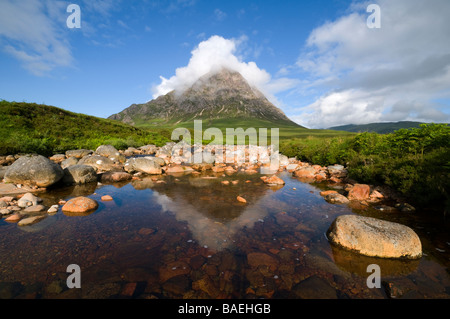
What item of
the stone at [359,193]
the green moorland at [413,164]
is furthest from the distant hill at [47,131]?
the green moorland at [413,164]

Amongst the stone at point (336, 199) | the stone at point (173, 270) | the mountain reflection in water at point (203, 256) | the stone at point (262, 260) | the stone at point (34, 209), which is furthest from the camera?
the stone at point (336, 199)

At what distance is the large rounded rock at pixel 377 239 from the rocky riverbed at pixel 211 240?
0.04m

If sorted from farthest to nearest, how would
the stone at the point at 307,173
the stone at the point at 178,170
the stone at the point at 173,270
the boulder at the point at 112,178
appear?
the stone at the point at 178,170 → the stone at the point at 307,173 → the boulder at the point at 112,178 → the stone at the point at 173,270

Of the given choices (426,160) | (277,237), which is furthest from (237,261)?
(426,160)

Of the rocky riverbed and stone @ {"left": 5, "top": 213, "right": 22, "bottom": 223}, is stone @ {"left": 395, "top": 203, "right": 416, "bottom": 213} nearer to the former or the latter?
the rocky riverbed

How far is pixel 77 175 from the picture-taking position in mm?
13844

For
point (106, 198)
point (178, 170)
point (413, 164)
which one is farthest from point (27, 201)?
point (413, 164)

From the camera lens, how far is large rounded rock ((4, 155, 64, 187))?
37.2 feet

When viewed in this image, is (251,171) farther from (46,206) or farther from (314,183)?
(46,206)

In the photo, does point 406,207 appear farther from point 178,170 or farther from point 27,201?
point 27,201

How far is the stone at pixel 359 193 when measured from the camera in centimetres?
1100

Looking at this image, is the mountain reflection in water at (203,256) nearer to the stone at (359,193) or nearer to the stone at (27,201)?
the stone at (359,193)

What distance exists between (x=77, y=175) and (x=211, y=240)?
42.4ft

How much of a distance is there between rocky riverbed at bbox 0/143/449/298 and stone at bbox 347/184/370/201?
69mm
